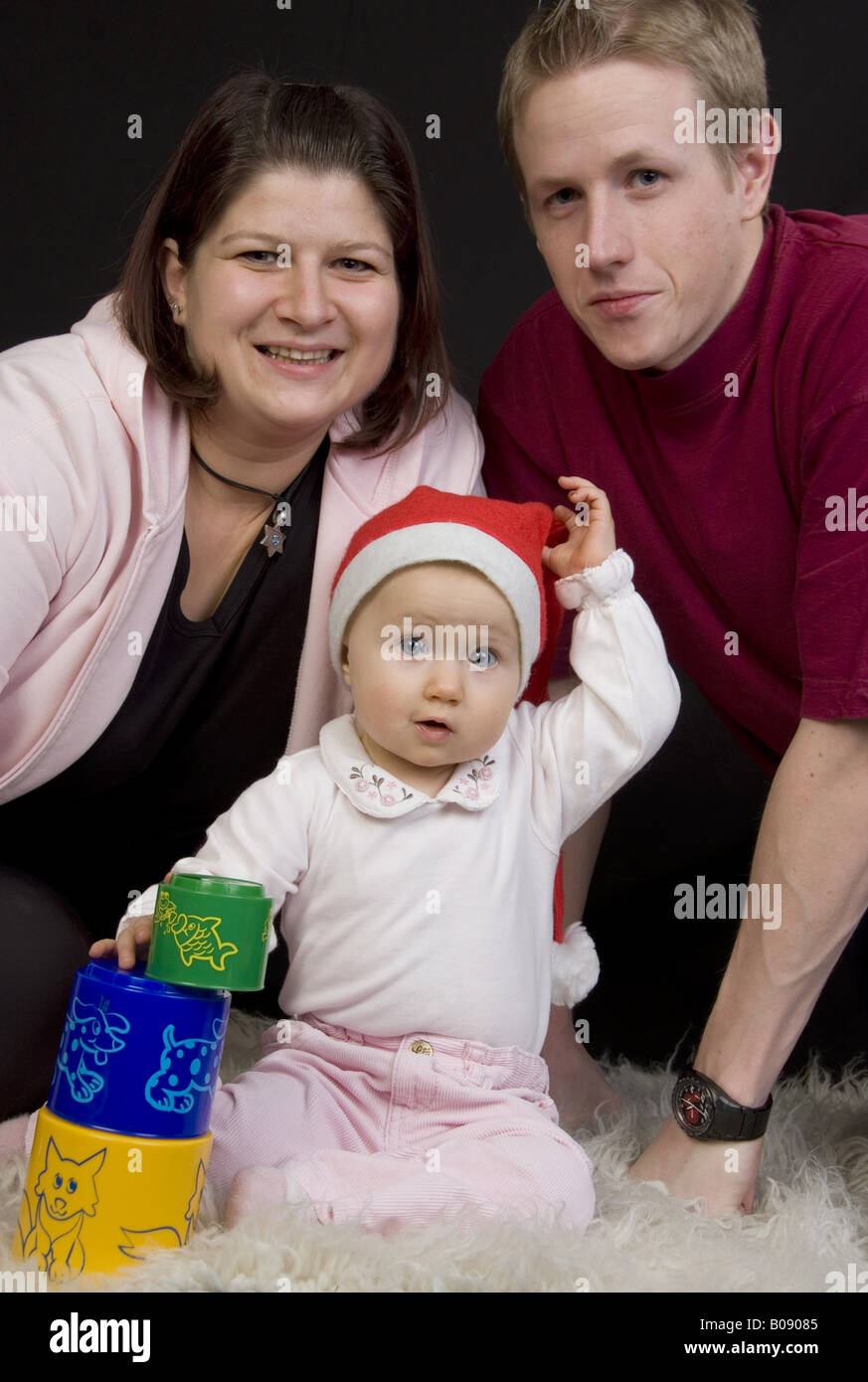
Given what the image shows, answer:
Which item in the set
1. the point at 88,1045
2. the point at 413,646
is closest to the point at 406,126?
the point at 413,646

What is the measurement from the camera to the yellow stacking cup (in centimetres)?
144

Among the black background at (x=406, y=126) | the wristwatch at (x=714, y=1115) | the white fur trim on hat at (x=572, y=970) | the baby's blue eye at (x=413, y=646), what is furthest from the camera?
the black background at (x=406, y=126)

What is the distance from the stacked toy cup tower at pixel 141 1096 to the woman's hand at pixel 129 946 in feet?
0.14

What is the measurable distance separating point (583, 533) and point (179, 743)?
2.09 feet

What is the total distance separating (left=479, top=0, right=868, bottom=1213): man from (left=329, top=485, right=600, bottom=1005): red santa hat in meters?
0.20

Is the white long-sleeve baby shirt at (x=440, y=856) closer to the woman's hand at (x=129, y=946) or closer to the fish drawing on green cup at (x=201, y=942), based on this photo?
the woman's hand at (x=129, y=946)

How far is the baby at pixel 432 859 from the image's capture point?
1.64 meters

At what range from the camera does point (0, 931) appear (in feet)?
5.76

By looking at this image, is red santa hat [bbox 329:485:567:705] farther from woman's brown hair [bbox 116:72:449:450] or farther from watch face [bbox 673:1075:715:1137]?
watch face [bbox 673:1075:715:1137]

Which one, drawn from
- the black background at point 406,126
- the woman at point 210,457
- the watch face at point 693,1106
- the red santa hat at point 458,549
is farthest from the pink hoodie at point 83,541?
the black background at point 406,126

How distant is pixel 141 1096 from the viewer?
1.46m

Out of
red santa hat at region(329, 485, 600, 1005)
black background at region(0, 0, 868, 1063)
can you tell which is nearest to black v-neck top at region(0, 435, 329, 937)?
red santa hat at region(329, 485, 600, 1005)

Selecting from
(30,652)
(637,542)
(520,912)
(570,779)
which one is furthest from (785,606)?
(30,652)
